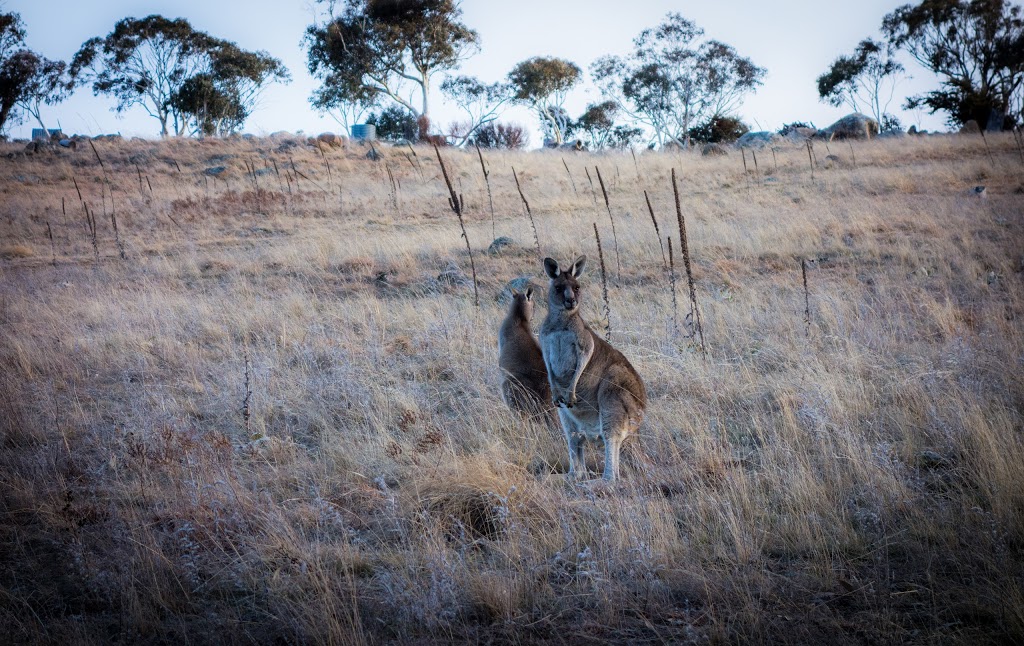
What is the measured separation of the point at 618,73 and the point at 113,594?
4683 centimetres

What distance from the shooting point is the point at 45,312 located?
10000 mm

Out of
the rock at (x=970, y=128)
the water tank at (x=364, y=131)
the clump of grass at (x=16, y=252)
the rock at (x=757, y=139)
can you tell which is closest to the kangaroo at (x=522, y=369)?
the clump of grass at (x=16, y=252)

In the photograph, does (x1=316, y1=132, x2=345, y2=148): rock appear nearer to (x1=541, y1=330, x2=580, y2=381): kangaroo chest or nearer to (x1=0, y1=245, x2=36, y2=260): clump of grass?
(x1=0, y1=245, x2=36, y2=260): clump of grass

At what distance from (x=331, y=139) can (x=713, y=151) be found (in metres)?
16.9

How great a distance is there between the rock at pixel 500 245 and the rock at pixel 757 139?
19.4 meters

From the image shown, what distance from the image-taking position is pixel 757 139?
30.6m

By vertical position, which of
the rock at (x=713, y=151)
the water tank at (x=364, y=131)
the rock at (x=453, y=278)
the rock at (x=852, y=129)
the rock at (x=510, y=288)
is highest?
the water tank at (x=364, y=131)

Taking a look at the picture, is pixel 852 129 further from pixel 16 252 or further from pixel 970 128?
pixel 16 252

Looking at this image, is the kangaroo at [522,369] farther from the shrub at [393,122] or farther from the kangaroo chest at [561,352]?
the shrub at [393,122]

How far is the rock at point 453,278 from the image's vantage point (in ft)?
36.9

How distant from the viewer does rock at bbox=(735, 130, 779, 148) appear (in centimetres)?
2952

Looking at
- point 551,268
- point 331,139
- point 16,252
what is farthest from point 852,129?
point 16,252

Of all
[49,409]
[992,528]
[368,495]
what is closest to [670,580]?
[992,528]

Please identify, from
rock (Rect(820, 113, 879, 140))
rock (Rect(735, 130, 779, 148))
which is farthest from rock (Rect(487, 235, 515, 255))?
rock (Rect(820, 113, 879, 140))
